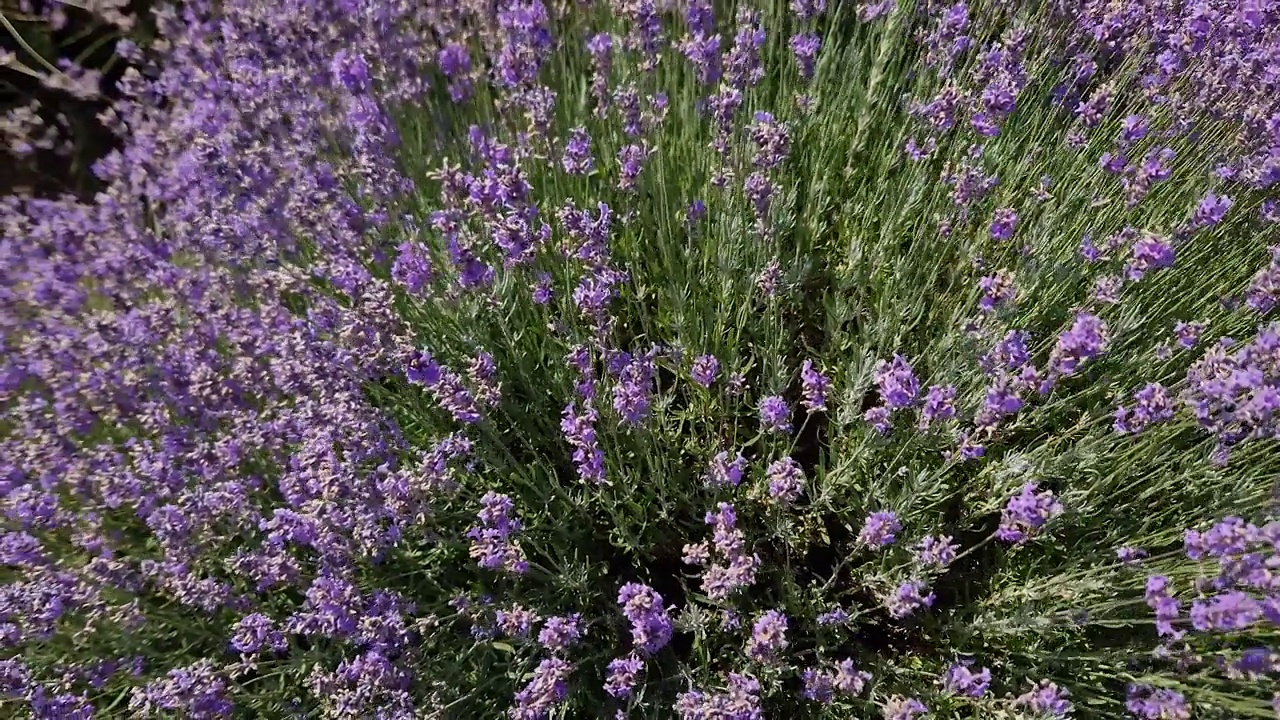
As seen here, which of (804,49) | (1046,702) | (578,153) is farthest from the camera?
(804,49)

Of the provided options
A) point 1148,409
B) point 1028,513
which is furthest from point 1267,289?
point 1028,513

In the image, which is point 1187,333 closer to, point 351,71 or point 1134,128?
point 1134,128

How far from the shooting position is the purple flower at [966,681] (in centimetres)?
206

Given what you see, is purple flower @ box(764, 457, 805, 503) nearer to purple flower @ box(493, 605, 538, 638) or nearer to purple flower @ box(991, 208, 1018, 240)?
purple flower @ box(493, 605, 538, 638)

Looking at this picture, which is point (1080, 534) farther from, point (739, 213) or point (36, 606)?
point (36, 606)

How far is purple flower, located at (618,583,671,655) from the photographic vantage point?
195 centimetres

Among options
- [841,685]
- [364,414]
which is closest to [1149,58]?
[841,685]

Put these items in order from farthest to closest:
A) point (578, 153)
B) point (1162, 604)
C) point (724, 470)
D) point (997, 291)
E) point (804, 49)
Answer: point (804, 49) → point (578, 153) → point (724, 470) → point (997, 291) → point (1162, 604)

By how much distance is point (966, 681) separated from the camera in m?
2.04

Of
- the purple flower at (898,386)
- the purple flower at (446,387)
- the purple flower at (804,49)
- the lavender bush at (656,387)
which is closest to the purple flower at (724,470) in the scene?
the lavender bush at (656,387)

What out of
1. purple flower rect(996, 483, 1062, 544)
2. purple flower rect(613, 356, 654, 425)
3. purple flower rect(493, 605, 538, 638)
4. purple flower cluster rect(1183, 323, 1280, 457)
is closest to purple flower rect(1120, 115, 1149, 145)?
purple flower cluster rect(1183, 323, 1280, 457)

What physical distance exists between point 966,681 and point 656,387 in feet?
3.74

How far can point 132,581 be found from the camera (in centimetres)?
249

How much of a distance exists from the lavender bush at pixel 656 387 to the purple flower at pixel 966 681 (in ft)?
0.04
